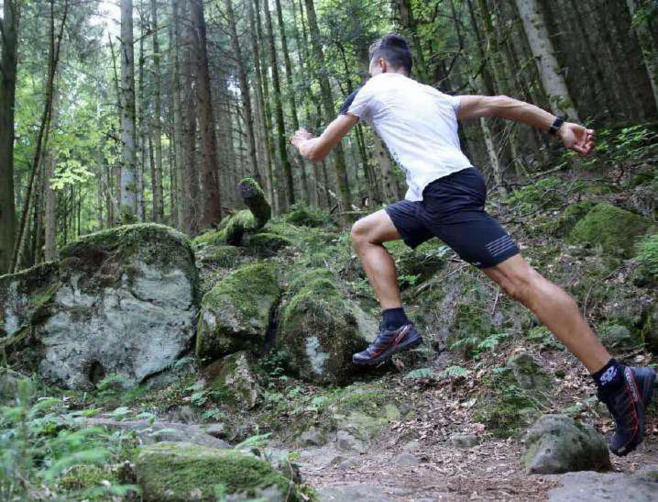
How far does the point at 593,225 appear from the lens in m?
6.20

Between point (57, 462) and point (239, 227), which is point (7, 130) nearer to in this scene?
point (239, 227)

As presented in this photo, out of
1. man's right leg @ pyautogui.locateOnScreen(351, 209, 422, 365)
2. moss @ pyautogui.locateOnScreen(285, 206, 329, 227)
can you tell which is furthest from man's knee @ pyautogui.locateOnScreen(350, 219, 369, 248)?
moss @ pyautogui.locateOnScreen(285, 206, 329, 227)

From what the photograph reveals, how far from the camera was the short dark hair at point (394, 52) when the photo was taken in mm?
3756

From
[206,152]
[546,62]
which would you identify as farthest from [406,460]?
[206,152]

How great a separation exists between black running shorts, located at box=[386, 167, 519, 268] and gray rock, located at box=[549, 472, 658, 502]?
1.31 meters

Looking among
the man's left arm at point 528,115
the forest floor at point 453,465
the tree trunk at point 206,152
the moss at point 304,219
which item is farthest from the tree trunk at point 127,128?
the man's left arm at point 528,115

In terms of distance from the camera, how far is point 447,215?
3.12m

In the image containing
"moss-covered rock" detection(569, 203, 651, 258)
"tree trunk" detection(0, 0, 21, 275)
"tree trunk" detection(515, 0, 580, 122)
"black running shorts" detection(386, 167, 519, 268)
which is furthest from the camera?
"tree trunk" detection(0, 0, 21, 275)

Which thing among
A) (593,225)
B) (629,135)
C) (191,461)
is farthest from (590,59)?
(191,461)

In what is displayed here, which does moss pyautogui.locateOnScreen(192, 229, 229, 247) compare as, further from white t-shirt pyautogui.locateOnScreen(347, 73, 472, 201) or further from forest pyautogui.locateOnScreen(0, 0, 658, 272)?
white t-shirt pyautogui.locateOnScreen(347, 73, 472, 201)

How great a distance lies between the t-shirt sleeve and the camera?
3498 mm

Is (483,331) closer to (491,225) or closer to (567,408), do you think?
(567,408)

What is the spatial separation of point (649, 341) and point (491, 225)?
2.34 m

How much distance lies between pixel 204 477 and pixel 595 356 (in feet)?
7.28
